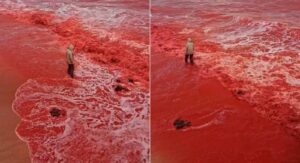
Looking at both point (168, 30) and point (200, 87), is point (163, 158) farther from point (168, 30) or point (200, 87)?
point (168, 30)

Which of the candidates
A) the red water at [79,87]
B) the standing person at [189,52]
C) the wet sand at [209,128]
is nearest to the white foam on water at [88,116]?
the red water at [79,87]

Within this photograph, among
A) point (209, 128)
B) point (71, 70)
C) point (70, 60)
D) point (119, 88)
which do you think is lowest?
point (209, 128)

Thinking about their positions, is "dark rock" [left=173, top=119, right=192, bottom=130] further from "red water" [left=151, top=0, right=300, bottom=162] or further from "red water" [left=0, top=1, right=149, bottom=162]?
"red water" [left=0, top=1, right=149, bottom=162]

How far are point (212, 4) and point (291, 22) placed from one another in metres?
1.36

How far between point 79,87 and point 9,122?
2.68ft

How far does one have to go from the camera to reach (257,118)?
3.47 meters

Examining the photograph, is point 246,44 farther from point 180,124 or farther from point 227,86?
point 180,124

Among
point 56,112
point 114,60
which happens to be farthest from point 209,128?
point 114,60

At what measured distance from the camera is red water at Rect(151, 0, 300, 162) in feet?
10.3

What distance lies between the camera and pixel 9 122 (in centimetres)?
335

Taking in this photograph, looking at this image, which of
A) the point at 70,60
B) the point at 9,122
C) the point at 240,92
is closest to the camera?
the point at 9,122

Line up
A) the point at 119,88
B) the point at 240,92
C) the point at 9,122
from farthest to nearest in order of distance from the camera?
the point at 119,88 → the point at 240,92 → the point at 9,122

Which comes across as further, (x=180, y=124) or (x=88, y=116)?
(x=88, y=116)

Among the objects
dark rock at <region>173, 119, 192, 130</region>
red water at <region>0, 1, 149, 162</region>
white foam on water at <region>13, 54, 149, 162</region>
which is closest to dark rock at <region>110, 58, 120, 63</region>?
red water at <region>0, 1, 149, 162</region>
